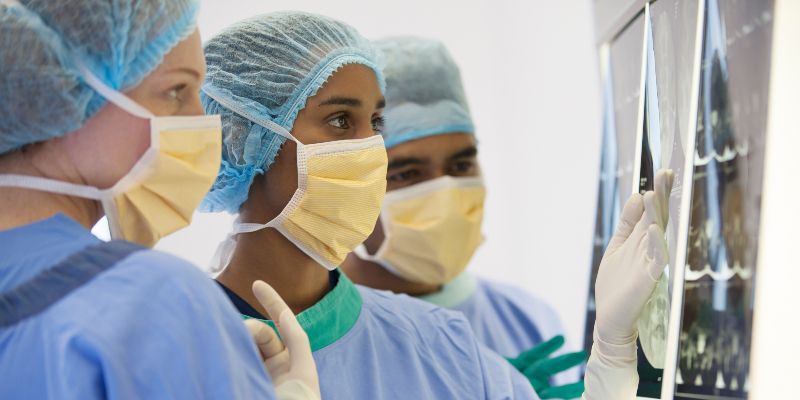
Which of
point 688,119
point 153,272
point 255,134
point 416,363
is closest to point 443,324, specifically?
point 416,363

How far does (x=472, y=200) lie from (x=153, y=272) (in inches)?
63.4

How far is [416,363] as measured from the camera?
Result: 1.80 m

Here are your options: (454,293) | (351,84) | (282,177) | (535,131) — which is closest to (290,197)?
(282,177)

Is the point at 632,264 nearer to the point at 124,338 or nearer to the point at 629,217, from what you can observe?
the point at 629,217

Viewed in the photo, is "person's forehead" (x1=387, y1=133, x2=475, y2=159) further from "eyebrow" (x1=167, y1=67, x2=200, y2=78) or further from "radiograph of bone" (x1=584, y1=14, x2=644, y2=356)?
"eyebrow" (x1=167, y1=67, x2=200, y2=78)

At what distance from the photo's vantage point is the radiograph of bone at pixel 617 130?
1915 mm

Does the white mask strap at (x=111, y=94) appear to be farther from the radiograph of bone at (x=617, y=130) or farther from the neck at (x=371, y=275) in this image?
the neck at (x=371, y=275)

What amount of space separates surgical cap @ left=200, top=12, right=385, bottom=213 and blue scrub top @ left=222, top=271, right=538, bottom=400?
0.86 feet

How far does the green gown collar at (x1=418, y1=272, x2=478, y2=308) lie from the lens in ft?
8.96

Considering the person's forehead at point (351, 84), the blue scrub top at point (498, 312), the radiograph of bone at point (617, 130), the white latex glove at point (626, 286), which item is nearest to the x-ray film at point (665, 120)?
the white latex glove at point (626, 286)

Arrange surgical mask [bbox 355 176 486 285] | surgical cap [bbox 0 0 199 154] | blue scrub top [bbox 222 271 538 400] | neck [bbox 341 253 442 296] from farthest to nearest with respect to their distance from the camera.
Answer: neck [bbox 341 253 442 296] → surgical mask [bbox 355 176 486 285] → blue scrub top [bbox 222 271 538 400] → surgical cap [bbox 0 0 199 154]

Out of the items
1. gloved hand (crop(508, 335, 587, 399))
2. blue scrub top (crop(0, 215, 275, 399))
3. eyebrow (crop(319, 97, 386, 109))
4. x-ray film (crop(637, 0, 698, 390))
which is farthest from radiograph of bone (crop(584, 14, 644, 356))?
blue scrub top (crop(0, 215, 275, 399))

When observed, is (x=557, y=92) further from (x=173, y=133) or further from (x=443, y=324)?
(x=173, y=133)

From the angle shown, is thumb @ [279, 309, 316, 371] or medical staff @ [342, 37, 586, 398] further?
medical staff @ [342, 37, 586, 398]
